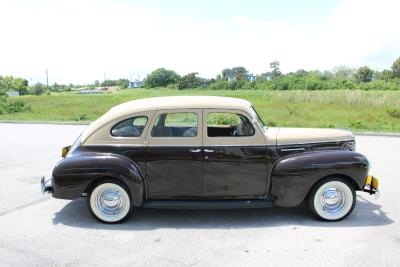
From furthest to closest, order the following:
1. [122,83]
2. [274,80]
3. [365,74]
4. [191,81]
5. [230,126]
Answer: [122,83] → [191,81] → [365,74] → [274,80] → [230,126]

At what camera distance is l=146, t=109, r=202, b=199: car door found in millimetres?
4879

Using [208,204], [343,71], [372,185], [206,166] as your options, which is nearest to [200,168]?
[206,166]

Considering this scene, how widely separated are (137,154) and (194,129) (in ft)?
2.74

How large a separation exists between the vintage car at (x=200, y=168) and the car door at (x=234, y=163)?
0.04ft

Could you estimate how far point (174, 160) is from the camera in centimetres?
488

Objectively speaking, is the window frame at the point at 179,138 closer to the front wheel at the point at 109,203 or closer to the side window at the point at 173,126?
the side window at the point at 173,126

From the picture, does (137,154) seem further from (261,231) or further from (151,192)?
(261,231)

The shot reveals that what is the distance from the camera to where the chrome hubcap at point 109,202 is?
4.95m

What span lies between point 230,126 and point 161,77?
11025cm

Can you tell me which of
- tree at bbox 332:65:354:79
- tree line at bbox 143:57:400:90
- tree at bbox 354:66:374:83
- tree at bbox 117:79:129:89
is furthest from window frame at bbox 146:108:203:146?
tree at bbox 117:79:129:89

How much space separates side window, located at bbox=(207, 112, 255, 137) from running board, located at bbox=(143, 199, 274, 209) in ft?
3.03

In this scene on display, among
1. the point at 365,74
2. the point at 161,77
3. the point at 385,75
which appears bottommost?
the point at 385,75

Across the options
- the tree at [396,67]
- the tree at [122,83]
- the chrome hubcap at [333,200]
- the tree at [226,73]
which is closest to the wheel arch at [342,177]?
the chrome hubcap at [333,200]

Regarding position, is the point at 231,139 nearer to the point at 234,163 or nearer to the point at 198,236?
the point at 234,163
